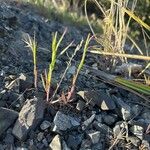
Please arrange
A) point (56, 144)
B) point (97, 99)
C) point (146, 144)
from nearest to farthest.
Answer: point (56, 144), point (146, 144), point (97, 99)

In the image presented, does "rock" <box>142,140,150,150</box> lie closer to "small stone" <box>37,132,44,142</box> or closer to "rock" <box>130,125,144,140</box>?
"rock" <box>130,125,144,140</box>

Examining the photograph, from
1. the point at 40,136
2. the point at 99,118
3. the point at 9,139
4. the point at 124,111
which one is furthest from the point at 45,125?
the point at 124,111

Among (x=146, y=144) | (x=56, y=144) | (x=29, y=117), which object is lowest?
(x=146, y=144)

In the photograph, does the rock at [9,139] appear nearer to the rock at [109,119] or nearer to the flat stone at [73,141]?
the flat stone at [73,141]

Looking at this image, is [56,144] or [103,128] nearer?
[56,144]

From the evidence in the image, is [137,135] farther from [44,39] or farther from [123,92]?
[44,39]

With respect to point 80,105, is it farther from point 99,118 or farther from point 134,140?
point 134,140

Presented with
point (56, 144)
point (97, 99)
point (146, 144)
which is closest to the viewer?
point (56, 144)
